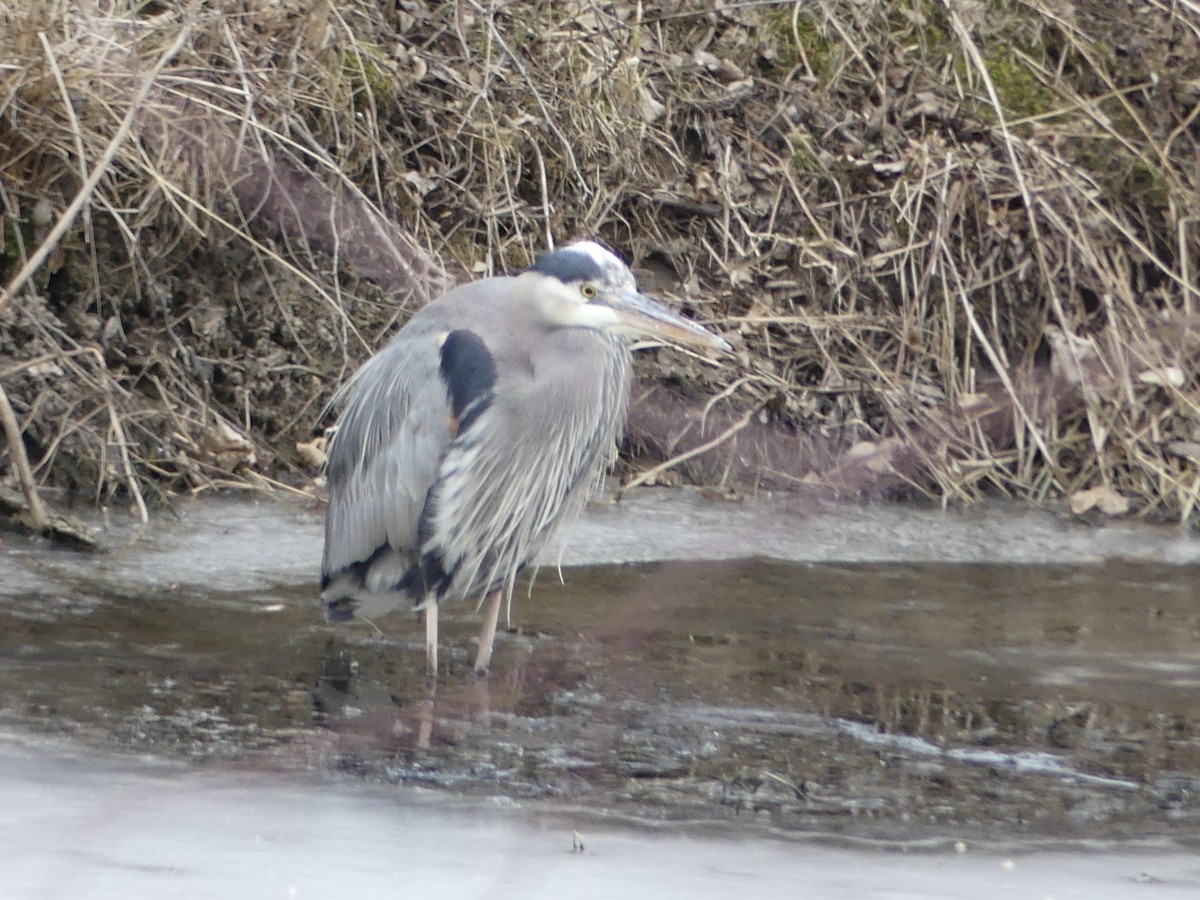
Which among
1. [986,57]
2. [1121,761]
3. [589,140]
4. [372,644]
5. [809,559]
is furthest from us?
[986,57]

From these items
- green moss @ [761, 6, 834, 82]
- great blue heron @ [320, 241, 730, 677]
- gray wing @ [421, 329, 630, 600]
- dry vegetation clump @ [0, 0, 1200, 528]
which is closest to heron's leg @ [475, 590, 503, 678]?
great blue heron @ [320, 241, 730, 677]

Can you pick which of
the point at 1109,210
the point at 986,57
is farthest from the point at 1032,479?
the point at 986,57

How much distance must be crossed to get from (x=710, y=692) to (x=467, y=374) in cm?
100

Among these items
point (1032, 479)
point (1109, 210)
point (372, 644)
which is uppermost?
point (1109, 210)

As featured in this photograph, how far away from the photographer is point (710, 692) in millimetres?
3955

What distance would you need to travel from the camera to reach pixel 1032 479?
611 cm

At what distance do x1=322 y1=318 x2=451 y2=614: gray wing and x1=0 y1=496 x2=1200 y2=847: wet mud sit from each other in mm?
169

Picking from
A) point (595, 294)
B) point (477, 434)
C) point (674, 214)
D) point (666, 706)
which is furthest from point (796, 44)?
point (666, 706)

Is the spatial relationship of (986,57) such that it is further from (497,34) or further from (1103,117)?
(497,34)

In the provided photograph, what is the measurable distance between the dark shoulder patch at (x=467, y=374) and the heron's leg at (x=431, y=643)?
1.49 feet

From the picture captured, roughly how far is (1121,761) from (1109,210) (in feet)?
11.5

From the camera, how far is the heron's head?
13.7ft

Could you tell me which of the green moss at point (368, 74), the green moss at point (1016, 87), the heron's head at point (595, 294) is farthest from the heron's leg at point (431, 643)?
the green moss at point (1016, 87)

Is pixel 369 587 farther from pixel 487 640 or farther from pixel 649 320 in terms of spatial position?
pixel 649 320
